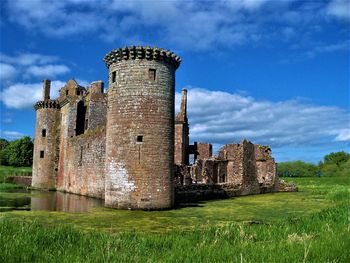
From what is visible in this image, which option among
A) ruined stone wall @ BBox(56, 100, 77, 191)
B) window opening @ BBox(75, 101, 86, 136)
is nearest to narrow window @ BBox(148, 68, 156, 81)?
ruined stone wall @ BBox(56, 100, 77, 191)

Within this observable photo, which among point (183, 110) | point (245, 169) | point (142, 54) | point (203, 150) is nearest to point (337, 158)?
point (203, 150)

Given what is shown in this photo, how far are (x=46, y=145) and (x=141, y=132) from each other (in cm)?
2205

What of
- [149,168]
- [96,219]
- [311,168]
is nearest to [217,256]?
[96,219]

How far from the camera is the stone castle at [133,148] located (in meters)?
17.5

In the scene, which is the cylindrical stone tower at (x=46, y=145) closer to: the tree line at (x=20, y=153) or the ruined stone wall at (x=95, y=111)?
the ruined stone wall at (x=95, y=111)

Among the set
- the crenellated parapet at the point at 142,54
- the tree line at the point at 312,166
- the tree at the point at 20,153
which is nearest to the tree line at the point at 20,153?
the tree at the point at 20,153

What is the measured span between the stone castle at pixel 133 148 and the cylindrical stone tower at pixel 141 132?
0.13 ft

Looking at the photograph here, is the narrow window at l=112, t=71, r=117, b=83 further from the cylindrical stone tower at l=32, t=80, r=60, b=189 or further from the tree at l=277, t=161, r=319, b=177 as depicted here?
the tree at l=277, t=161, r=319, b=177

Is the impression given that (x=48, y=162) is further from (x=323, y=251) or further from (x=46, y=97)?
(x=323, y=251)

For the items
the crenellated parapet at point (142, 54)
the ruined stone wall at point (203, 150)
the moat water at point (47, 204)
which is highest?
the crenellated parapet at point (142, 54)

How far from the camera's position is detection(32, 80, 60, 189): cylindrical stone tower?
3672cm

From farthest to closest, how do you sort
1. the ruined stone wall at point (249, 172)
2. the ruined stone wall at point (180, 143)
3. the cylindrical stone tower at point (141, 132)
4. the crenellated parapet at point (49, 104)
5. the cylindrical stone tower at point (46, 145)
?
the ruined stone wall at point (180, 143) < the crenellated parapet at point (49, 104) < the cylindrical stone tower at point (46, 145) < the ruined stone wall at point (249, 172) < the cylindrical stone tower at point (141, 132)

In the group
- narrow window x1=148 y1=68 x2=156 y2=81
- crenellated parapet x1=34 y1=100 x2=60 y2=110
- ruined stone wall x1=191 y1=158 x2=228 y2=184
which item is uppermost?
crenellated parapet x1=34 y1=100 x2=60 y2=110

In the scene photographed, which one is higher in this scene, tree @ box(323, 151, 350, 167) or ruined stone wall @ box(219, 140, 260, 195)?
tree @ box(323, 151, 350, 167)
